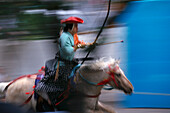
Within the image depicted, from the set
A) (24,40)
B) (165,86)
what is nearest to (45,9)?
(24,40)

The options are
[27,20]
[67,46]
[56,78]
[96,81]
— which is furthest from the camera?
[96,81]

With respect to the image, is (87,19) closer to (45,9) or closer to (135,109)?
(45,9)

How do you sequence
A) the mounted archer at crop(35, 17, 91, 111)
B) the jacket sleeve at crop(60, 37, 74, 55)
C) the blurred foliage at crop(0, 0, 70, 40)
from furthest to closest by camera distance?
the mounted archer at crop(35, 17, 91, 111), the jacket sleeve at crop(60, 37, 74, 55), the blurred foliage at crop(0, 0, 70, 40)

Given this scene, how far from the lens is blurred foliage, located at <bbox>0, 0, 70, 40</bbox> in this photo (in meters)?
1.41

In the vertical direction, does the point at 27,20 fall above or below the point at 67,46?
above

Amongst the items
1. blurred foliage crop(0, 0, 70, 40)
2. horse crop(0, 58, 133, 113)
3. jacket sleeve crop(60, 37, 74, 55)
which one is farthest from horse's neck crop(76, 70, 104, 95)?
blurred foliage crop(0, 0, 70, 40)

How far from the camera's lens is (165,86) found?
5.20 metres

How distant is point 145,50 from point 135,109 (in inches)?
55.8

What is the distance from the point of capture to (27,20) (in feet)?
4.70

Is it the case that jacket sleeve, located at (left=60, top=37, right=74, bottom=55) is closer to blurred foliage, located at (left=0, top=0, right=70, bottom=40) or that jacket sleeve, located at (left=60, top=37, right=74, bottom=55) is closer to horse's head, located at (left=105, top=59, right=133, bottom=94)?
horse's head, located at (left=105, top=59, right=133, bottom=94)

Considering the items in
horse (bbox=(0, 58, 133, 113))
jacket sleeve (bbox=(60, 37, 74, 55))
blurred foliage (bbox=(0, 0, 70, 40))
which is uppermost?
blurred foliage (bbox=(0, 0, 70, 40))

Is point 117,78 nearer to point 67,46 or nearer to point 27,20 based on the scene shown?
point 67,46

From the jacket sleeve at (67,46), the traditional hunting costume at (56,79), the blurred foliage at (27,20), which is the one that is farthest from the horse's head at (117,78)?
the blurred foliage at (27,20)

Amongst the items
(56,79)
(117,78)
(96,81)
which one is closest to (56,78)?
(56,79)
